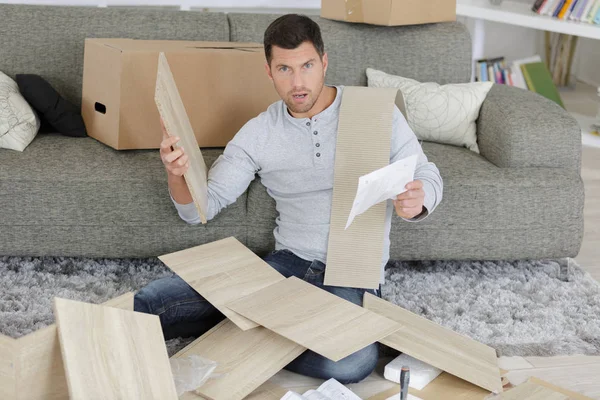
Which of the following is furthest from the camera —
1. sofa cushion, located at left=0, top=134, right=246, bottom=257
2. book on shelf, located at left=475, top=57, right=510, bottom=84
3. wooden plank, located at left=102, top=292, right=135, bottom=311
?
book on shelf, located at left=475, top=57, right=510, bottom=84

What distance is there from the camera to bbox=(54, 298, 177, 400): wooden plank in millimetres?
1596

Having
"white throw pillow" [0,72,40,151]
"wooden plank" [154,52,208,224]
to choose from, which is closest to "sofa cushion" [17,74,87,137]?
"white throw pillow" [0,72,40,151]

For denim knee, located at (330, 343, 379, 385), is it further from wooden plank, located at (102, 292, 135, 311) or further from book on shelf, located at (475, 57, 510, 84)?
book on shelf, located at (475, 57, 510, 84)

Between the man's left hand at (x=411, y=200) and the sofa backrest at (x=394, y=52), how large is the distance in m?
1.06

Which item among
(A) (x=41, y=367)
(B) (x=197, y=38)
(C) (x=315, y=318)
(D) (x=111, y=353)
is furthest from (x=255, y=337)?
(B) (x=197, y=38)

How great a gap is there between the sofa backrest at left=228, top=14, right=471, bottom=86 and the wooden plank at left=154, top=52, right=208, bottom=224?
91cm

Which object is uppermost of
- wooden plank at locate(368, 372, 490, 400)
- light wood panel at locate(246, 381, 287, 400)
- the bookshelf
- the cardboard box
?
the cardboard box

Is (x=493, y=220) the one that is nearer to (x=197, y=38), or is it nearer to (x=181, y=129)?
(x=181, y=129)

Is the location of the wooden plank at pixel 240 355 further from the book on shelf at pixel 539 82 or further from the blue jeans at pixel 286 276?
the book on shelf at pixel 539 82

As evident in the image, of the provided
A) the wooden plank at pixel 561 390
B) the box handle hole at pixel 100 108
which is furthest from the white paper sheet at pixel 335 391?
the box handle hole at pixel 100 108

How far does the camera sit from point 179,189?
2.16 metres

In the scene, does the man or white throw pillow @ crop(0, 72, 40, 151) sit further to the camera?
white throw pillow @ crop(0, 72, 40, 151)

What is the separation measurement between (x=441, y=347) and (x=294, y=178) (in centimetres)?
58

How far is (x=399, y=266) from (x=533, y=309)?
0.46m
